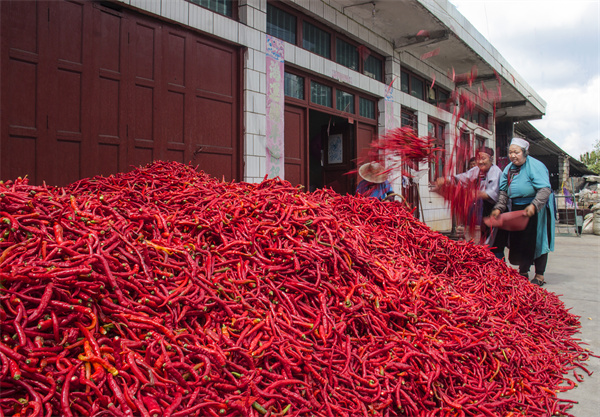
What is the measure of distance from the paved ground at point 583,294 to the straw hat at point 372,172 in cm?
279

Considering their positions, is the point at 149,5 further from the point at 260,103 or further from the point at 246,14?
the point at 260,103

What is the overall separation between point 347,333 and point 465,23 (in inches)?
407

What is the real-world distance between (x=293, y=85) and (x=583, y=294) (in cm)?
523

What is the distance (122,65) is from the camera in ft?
15.0

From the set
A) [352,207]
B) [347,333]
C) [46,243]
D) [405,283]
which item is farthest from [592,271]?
[46,243]

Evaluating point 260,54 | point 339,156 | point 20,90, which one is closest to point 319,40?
point 260,54

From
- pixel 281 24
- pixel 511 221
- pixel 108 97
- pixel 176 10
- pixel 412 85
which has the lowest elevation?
pixel 511 221

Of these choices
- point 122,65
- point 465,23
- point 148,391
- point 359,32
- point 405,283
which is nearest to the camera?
point 148,391

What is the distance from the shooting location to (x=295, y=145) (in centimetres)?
695

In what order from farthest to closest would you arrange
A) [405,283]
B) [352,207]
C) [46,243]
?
1. [352,207]
2. [405,283]
3. [46,243]

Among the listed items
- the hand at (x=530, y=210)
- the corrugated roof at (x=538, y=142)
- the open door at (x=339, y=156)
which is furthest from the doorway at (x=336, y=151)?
the corrugated roof at (x=538, y=142)

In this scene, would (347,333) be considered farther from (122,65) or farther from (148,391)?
(122,65)

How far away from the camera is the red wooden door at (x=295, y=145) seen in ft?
22.1

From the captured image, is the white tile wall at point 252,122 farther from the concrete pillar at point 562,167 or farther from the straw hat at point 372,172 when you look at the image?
the concrete pillar at point 562,167
